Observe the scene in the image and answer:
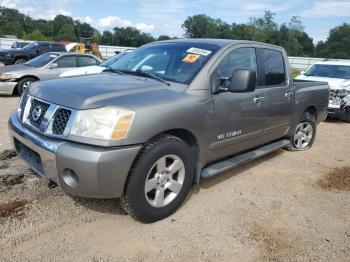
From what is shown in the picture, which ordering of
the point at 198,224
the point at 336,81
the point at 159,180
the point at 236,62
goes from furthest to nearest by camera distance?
the point at 336,81
the point at 236,62
the point at 198,224
the point at 159,180

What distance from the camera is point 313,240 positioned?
3.58 meters

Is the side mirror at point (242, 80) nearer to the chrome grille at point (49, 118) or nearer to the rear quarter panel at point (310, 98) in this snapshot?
the chrome grille at point (49, 118)

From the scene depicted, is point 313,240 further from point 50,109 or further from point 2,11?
point 2,11

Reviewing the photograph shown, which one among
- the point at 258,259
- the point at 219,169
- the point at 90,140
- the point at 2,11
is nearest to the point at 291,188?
the point at 219,169

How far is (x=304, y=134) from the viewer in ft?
21.8

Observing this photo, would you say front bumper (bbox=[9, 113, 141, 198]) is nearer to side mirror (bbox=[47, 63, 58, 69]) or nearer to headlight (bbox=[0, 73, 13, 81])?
headlight (bbox=[0, 73, 13, 81])

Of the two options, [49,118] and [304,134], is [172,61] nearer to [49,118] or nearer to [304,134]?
[49,118]

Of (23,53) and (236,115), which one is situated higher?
(23,53)

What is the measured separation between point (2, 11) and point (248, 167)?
368 feet

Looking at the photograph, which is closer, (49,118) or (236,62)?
(49,118)

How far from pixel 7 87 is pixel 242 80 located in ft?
29.4

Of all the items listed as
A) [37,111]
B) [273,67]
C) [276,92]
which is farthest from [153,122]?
[273,67]

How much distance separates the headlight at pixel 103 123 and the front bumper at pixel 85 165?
0.11 m

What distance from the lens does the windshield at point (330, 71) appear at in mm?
10422
